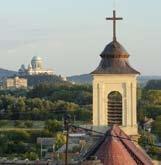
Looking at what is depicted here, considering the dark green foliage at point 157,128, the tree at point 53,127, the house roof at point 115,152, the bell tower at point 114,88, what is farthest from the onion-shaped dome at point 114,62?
the dark green foliage at point 157,128

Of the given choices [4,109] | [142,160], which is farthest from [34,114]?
[142,160]

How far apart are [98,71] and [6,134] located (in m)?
29.5

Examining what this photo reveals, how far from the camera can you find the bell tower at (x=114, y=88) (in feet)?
82.9

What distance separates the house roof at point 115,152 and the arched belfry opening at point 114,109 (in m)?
4.54

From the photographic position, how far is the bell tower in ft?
82.9

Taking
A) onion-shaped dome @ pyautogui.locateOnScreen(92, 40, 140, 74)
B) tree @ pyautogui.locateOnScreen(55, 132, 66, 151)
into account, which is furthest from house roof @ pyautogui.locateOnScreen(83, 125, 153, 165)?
tree @ pyautogui.locateOnScreen(55, 132, 66, 151)

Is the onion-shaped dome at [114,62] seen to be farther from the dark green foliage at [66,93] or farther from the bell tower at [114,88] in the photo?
the dark green foliage at [66,93]

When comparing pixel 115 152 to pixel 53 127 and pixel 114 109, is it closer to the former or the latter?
pixel 114 109

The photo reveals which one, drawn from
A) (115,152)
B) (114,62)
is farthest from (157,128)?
(115,152)

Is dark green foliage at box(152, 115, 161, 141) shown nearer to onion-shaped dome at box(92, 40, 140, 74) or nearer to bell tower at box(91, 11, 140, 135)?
bell tower at box(91, 11, 140, 135)

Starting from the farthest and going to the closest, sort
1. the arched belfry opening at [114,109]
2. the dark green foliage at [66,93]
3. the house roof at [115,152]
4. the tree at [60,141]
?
1. the dark green foliage at [66,93]
2. the tree at [60,141]
3. the arched belfry opening at [114,109]
4. the house roof at [115,152]

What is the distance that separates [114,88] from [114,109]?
0.73 meters

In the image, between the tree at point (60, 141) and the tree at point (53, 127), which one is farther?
the tree at point (53, 127)

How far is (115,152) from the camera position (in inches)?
766
